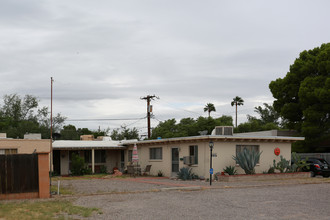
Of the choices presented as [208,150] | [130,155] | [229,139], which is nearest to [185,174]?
[208,150]

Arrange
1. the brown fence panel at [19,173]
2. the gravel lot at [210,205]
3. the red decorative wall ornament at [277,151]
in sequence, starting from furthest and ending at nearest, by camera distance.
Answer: the red decorative wall ornament at [277,151] < the brown fence panel at [19,173] < the gravel lot at [210,205]

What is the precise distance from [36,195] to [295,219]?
8716 mm

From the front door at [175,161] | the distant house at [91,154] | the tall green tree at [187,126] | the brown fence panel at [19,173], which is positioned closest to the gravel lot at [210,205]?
the brown fence panel at [19,173]

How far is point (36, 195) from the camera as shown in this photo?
44.3 ft

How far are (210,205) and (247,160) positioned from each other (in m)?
10.8

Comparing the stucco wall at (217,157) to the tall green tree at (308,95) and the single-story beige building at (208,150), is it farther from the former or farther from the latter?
the tall green tree at (308,95)

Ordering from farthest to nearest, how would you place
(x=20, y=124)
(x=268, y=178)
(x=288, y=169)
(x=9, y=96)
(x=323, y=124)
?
(x=9, y=96) < (x=20, y=124) < (x=323, y=124) < (x=288, y=169) < (x=268, y=178)

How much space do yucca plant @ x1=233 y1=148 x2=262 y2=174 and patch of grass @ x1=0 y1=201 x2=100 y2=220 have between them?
12.3 metres

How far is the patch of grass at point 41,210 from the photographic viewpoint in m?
9.70

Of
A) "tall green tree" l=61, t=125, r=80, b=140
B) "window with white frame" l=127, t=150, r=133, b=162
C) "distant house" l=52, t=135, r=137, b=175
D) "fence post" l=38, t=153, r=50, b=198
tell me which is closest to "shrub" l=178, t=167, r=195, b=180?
"distant house" l=52, t=135, r=137, b=175

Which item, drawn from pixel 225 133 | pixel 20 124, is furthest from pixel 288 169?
pixel 20 124

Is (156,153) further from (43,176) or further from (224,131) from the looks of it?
(43,176)

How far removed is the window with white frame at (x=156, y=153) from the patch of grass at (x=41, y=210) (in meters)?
15.2

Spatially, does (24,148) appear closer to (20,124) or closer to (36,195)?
(36,195)
